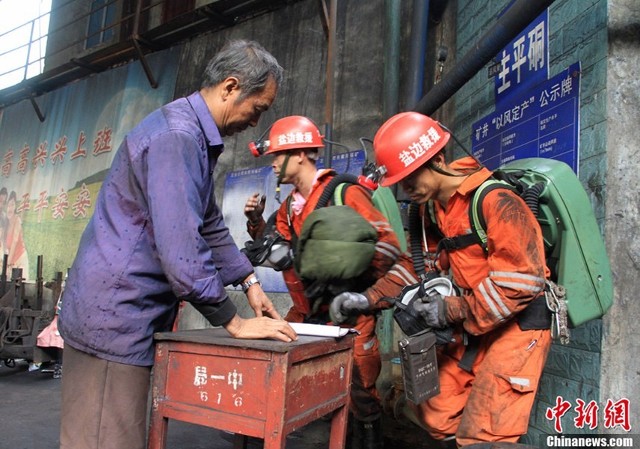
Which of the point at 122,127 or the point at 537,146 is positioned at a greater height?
the point at 122,127

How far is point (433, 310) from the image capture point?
88.2 inches

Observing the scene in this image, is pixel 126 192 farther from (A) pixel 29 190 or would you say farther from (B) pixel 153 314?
(A) pixel 29 190

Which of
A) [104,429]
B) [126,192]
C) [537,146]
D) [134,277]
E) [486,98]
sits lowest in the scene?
[104,429]

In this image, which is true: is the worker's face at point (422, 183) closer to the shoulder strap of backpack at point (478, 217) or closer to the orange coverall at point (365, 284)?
the shoulder strap of backpack at point (478, 217)

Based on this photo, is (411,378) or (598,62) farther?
(598,62)

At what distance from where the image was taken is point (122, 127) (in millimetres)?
8789

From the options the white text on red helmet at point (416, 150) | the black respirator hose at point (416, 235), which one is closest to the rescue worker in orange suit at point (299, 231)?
the black respirator hose at point (416, 235)

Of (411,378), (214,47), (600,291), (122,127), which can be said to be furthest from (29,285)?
(600,291)

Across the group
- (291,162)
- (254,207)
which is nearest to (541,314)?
(291,162)

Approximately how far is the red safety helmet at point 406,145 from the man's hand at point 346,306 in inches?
26.6

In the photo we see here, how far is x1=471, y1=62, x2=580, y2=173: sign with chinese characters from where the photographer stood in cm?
304

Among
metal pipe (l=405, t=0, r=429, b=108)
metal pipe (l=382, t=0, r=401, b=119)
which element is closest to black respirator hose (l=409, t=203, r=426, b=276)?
metal pipe (l=405, t=0, r=429, b=108)

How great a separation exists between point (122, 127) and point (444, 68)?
20.3ft

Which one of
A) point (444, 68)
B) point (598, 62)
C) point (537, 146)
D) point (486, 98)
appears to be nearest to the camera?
point (598, 62)
